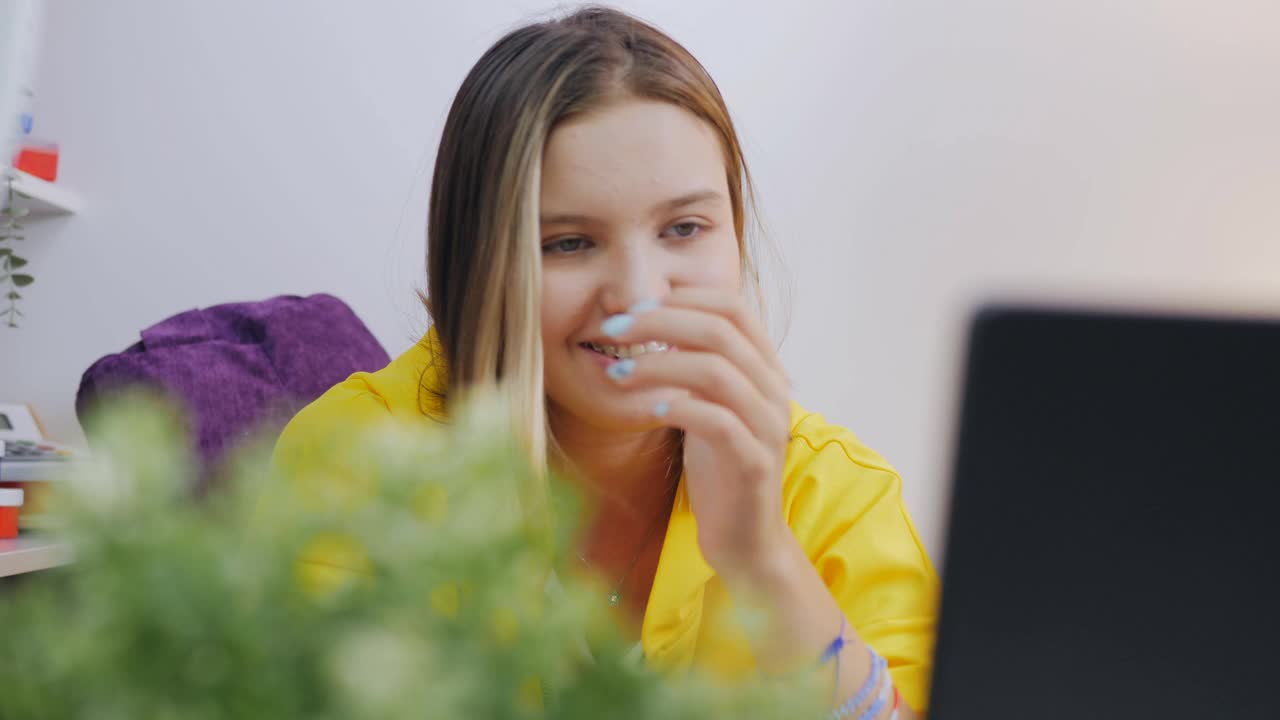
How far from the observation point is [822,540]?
1211mm

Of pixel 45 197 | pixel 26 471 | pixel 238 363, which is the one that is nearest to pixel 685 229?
pixel 238 363

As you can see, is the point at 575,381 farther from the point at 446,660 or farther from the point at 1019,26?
the point at 1019,26

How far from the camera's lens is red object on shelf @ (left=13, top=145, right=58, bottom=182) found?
2.32m

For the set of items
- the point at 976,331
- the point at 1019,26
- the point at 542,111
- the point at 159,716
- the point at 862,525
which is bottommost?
the point at 862,525

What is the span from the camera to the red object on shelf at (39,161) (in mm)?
2318

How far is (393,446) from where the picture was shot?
0.23 meters

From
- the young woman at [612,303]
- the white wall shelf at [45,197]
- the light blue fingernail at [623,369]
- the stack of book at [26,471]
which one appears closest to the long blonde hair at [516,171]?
the young woman at [612,303]

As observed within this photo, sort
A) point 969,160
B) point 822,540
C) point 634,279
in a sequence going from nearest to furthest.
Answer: point 634,279
point 822,540
point 969,160

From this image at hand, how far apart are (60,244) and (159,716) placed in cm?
253

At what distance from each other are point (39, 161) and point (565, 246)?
1.76 m

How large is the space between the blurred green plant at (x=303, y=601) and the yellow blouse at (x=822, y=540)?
779 mm

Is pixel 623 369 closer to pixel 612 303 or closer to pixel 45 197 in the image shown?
pixel 612 303

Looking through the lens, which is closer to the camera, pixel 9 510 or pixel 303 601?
pixel 303 601

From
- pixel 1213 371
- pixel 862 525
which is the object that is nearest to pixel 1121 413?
pixel 1213 371
